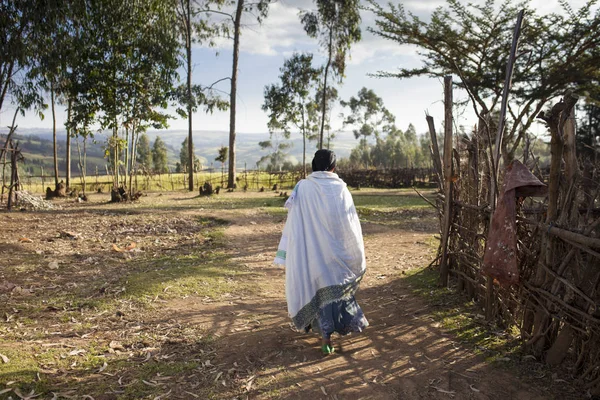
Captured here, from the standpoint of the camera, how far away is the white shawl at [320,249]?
3.89m

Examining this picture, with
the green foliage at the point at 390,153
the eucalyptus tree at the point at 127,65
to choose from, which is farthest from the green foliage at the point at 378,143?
the eucalyptus tree at the point at 127,65

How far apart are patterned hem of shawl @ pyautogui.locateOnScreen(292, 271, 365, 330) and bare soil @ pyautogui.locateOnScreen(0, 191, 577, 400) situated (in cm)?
30

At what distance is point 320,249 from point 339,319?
66 cm

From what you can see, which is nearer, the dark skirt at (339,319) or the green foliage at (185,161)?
the dark skirt at (339,319)

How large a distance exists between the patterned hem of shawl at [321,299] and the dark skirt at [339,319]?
0.13 ft

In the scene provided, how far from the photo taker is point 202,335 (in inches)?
174

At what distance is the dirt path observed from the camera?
3.27 metres

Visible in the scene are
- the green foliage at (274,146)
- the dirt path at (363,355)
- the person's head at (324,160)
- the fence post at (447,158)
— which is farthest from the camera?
the green foliage at (274,146)

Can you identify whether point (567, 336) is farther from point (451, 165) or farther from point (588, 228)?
point (451, 165)

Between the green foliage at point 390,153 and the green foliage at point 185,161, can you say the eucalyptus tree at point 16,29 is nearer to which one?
the green foliage at point 185,161

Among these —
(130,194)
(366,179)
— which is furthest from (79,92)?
(366,179)

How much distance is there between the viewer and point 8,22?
424 inches

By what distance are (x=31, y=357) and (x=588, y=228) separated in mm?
4547

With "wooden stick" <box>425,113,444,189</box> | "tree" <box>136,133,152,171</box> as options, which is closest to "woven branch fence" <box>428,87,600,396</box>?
"wooden stick" <box>425,113,444,189</box>
